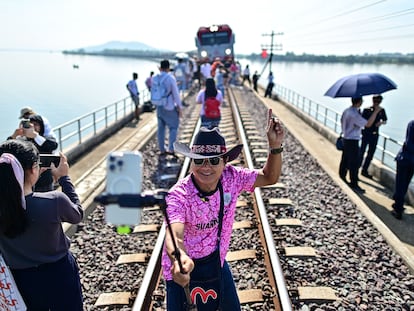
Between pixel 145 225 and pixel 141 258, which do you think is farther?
pixel 145 225

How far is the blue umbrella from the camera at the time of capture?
21.6 ft

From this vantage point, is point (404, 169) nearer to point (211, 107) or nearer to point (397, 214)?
point (397, 214)

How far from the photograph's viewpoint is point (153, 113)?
16.2 meters

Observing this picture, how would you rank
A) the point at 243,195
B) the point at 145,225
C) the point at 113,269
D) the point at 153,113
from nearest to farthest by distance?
the point at 113,269 < the point at 145,225 < the point at 243,195 < the point at 153,113

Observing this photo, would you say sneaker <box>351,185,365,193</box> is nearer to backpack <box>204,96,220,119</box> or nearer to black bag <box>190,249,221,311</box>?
backpack <box>204,96,220,119</box>

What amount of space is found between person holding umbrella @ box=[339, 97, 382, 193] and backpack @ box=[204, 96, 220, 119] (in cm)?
247

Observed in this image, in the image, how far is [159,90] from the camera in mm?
7891

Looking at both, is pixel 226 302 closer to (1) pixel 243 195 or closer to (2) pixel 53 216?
(2) pixel 53 216

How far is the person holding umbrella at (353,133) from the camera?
680cm

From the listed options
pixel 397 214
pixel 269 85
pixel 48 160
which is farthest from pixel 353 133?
pixel 269 85

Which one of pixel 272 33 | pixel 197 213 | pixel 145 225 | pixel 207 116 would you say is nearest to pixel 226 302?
pixel 197 213

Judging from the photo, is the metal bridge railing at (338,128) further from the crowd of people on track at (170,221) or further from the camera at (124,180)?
the camera at (124,180)

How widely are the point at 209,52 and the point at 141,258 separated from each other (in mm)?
24293

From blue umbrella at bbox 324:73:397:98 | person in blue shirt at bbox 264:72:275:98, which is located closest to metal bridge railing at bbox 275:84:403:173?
person in blue shirt at bbox 264:72:275:98
